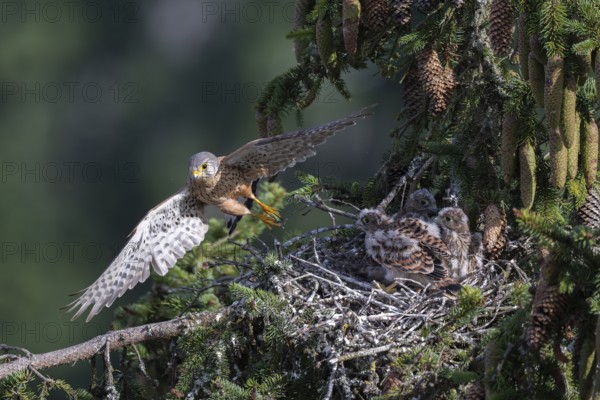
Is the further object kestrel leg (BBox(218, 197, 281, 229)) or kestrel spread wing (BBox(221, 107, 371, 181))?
kestrel leg (BBox(218, 197, 281, 229))

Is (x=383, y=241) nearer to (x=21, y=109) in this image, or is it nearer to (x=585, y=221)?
(x=585, y=221)

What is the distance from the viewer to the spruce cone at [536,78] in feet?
13.0

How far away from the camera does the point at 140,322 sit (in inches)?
→ 231

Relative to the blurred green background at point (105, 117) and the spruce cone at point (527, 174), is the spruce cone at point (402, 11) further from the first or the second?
the blurred green background at point (105, 117)

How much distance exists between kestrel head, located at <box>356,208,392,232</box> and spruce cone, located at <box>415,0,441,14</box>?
3.55 feet

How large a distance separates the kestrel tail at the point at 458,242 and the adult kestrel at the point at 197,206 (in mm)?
700

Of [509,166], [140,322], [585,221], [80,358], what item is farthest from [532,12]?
[140,322]

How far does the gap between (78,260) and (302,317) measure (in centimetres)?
1102

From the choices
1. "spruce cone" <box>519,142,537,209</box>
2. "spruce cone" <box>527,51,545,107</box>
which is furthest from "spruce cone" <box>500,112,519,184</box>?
"spruce cone" <box>527,51,545,107</box>

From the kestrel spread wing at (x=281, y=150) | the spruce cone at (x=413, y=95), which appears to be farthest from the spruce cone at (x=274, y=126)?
the spruce cone at (x=413, y=95)

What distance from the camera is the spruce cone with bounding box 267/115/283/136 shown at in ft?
18.1

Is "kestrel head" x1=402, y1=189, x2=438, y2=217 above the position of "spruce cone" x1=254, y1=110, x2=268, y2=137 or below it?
below

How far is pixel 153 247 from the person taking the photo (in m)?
5.89

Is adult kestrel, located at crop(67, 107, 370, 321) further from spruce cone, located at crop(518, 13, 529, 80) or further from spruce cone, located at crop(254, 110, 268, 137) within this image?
spruce cone, located at crop(518, 13, 529, 80)
